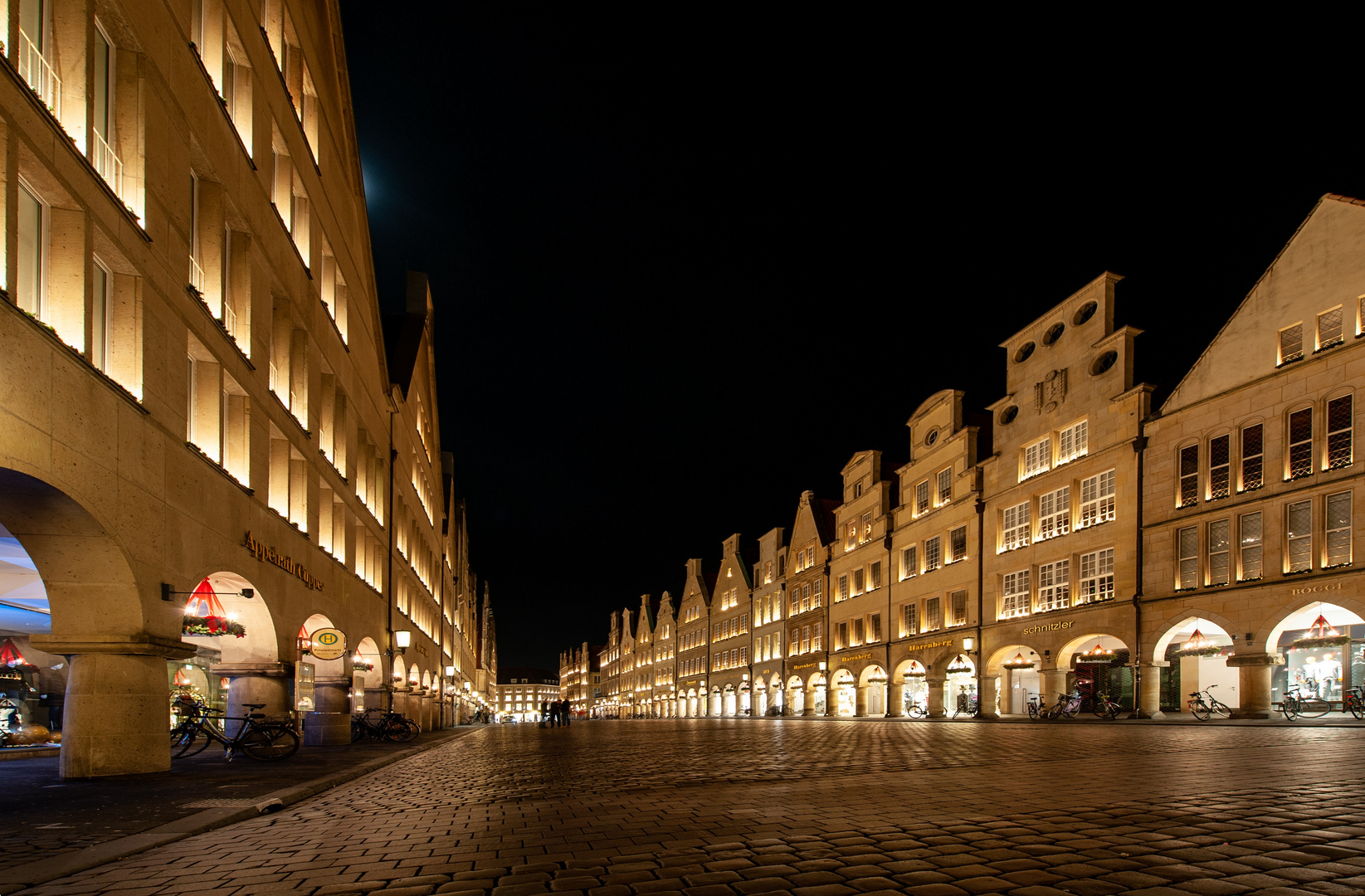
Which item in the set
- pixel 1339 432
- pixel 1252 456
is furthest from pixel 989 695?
pixel 1339 432

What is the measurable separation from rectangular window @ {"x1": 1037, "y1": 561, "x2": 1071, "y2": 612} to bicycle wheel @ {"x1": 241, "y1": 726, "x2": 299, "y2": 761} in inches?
1227

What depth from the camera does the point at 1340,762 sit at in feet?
41.0

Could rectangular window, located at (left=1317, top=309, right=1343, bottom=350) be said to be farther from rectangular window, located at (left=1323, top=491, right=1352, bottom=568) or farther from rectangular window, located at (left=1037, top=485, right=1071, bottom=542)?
rectangular window, located at (left=1037, top=485, right=1071, bottom=542)

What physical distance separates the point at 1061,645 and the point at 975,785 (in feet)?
98.6

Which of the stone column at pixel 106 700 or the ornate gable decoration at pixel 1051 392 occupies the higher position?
the ornate gable decoration at pixel 1051 392

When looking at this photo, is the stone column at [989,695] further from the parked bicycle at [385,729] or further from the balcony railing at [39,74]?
the balcony railing at [39,74]

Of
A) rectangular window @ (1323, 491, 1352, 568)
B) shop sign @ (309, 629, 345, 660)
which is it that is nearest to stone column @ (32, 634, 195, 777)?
shop sign @ (309, 629, 345, 660)

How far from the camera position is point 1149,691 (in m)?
33.3

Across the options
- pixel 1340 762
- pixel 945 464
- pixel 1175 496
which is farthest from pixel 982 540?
pixel 1340 762

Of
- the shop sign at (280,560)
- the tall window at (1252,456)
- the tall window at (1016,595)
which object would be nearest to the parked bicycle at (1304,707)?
the tall window at (1252,456)

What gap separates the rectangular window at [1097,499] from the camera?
37.0 meters

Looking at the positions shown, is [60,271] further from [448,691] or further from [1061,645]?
[448,691]

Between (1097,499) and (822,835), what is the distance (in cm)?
3377

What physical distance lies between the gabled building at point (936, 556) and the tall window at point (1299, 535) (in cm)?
1674
